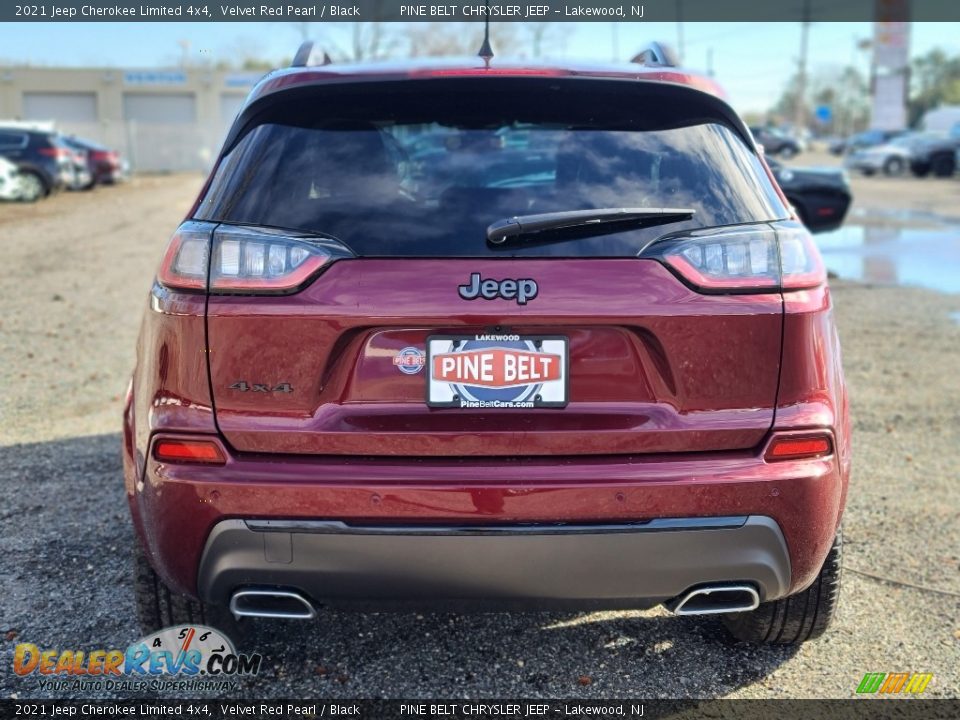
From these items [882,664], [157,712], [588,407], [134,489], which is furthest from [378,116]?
[882,664]

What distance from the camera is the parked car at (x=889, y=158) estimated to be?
38.6m

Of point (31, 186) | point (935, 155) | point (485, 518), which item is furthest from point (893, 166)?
point (485, 518)

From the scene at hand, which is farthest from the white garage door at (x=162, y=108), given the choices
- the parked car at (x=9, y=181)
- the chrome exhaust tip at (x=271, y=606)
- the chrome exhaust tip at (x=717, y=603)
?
the chrome exhaust tip at (x=717, y=603)

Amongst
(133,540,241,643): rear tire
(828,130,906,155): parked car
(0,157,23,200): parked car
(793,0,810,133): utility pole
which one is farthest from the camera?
(793,0,810,133): utility pole

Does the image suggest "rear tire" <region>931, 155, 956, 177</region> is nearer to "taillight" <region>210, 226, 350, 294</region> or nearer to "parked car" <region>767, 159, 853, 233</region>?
"parked car" <region>767, 159, 853, 233</region>

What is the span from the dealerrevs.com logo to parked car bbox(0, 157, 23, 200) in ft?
74.3

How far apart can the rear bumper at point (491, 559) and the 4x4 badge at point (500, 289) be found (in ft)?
1.85

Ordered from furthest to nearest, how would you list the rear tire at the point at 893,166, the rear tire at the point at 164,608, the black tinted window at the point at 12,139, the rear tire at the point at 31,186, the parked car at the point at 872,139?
1. the parked car at the point at 872,139
2. the rear tire at the point at 893,166
3. the black tinted window at the point at 12,139
4. the rear tire at the point at 31,186
5. the rear tire at the point at 164,608

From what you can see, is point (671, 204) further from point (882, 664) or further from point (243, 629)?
point (243, 629)

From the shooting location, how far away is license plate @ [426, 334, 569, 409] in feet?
7.57

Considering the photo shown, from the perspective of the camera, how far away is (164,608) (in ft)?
9.21

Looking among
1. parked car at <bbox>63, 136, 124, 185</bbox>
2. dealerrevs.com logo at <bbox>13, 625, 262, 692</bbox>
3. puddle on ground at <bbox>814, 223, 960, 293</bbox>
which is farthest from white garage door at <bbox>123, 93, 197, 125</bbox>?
dealerrevs.com logo at <bbox>13, 625, 262, 692</bbox>

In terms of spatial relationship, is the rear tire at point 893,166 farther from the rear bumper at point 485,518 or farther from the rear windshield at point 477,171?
the rear bumper at point 485,518

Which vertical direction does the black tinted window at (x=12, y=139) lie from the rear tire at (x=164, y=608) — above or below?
above
